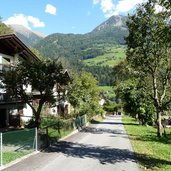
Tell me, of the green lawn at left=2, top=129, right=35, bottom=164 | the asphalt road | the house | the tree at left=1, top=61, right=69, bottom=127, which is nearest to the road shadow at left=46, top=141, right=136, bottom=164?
the asphalt road

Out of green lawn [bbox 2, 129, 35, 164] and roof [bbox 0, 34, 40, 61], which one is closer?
green lawn [bbox 2, 129, 35, 164]

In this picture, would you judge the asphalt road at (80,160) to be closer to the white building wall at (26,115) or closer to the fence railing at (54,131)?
the fence railing at (54,131)

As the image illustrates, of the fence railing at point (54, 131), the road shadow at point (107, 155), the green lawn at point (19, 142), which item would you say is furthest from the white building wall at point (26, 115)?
the green lawn at point (19, 142)

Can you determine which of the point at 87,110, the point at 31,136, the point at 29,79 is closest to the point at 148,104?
the point at 87,110

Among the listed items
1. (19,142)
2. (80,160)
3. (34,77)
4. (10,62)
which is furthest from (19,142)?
(10,62)

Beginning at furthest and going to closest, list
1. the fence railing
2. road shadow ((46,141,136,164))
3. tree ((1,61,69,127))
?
tree ((1,61,69,127)), the fence railing, road shadow ((46,141,136,164))

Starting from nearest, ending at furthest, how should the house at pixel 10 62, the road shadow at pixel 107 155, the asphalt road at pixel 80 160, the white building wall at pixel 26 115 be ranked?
the asphalt road at pixel 80 160 < the road shadow at pixel 107 155 < the house at pixel 10 62 < the white building wall at pixel 26 115

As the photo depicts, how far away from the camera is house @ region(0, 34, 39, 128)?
3092cm

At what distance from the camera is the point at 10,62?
3316 cm

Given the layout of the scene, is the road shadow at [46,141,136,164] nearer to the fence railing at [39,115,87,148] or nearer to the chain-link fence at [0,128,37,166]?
the fence railing at [39,115,87,148]

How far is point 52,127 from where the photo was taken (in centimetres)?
2608

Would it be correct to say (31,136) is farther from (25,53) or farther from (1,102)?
(25,53)

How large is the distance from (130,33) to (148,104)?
21445mm

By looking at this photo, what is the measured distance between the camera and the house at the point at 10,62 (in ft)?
101
